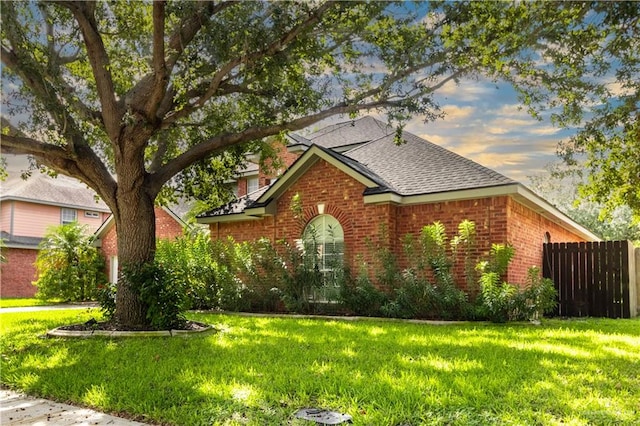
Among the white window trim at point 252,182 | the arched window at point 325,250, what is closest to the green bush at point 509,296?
the arched window at point 325,250

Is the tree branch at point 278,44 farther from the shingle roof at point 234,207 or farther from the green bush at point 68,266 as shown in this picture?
the green bush at point 68,266

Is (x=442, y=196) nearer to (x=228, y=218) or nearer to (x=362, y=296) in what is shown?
(x=362, y=296)

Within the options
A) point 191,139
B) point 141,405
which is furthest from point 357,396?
point 191,139

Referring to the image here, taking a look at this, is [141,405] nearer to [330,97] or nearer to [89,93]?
[330,97]

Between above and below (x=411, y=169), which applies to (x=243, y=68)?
above

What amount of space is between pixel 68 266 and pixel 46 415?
1824 centimetres

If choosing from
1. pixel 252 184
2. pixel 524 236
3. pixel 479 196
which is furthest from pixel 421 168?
pixel 252 184

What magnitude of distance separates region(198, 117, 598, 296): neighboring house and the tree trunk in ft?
15.2

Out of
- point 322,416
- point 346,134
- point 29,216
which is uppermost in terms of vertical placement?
point 346,134

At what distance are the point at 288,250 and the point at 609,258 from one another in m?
8.47

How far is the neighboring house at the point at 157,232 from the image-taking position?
21.3m

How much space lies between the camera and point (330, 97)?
37.4 ft

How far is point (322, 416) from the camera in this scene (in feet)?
12.9

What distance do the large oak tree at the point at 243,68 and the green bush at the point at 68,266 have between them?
11.3 m
